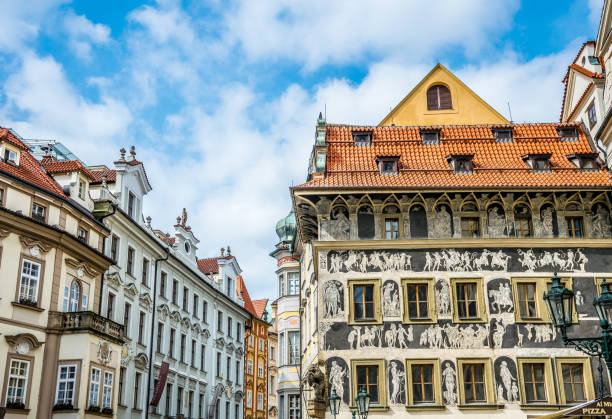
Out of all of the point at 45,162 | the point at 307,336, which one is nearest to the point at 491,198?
the point at 307,336

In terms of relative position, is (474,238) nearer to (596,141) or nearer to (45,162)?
(596,141)

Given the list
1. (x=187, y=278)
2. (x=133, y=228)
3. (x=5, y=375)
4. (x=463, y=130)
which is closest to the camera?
(x=5, y=375)

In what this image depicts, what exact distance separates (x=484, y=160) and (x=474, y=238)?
163 inches

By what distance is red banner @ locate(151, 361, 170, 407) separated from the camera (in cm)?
3203

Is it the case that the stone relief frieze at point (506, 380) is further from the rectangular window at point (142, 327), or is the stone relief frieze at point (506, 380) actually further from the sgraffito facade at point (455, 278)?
the rectangular window at point (142, 327)

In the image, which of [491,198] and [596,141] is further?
[596,141]

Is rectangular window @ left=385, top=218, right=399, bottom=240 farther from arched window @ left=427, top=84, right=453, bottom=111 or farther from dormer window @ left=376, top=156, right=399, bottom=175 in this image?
arched window @ left=427, top=84, right=453, bottom=111

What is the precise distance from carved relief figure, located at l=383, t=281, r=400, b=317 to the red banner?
47.4 feet

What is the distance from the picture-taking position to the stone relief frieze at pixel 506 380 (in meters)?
22.1

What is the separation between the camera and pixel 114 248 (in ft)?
96.6

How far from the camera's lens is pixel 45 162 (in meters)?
29.0

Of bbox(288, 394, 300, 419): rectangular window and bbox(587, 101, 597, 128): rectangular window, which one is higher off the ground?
bbox(587, 101, 597, 128): rectangular window

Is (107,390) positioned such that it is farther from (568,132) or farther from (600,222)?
(568,132)

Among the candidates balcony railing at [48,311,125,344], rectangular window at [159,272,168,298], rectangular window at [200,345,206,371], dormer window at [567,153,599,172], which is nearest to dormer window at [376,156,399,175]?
dormer window at [567,153,599,172]
